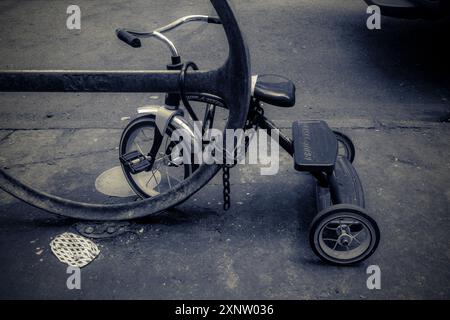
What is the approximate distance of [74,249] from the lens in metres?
2.79

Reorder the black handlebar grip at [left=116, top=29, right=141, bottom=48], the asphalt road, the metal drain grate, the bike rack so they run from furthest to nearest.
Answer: the metal drain grate < the asphalt road < the black handlebar grip at [left=116, top=29, right=141, bottom=48] < the bike rack

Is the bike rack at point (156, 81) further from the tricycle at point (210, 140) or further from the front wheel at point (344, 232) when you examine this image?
the front wheel at point (344, 232)

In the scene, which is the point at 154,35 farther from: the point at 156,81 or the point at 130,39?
the point at 156,81

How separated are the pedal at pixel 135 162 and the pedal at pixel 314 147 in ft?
3.80

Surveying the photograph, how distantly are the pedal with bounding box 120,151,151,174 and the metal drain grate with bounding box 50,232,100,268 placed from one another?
2.05ft

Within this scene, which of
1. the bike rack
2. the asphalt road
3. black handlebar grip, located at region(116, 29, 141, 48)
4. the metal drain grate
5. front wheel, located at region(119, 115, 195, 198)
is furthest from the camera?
front wheel, located at region(119, 115, 195, 198)

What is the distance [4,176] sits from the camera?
Result: 2.92 m

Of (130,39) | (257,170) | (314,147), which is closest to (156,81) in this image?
(130,39)

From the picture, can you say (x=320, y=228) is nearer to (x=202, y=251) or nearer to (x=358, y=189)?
(x=358, y=189)

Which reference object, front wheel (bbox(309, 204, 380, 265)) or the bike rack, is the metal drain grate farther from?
front wheel (bbox(309, 204, 380, 265))

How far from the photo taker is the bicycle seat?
8.60 ft

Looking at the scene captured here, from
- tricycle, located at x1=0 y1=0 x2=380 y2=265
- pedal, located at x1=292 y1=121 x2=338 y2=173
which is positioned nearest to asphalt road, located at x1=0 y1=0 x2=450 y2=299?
tricycle, located at x1=0 y1=0 x2=380 y2=265

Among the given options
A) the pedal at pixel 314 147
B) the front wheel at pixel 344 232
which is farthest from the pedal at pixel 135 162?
the front wheel at pixel 344 232
